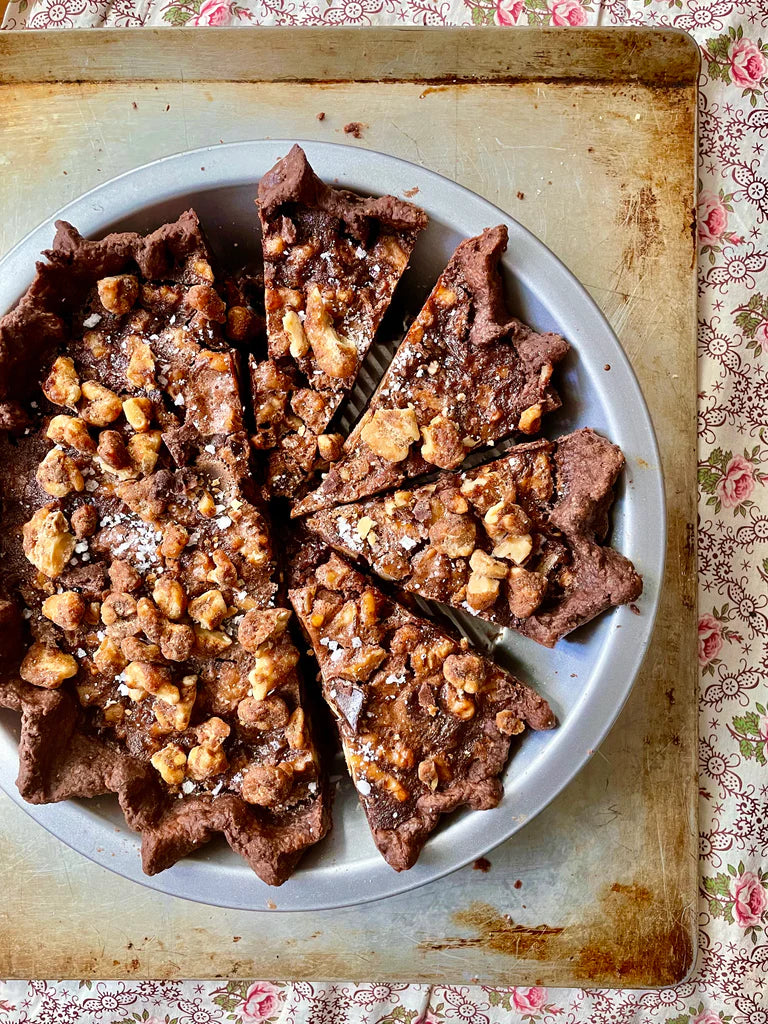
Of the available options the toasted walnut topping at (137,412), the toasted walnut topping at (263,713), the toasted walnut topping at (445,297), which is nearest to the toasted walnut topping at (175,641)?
the toasted walnut topping at (263,713)

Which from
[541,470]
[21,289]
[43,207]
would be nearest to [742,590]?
[541,470]

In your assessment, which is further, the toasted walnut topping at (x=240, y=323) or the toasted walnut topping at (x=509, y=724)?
the toasted walnut topping at (x=240, y=323)

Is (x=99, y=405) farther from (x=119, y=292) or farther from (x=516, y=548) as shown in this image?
(x=516, y=548)

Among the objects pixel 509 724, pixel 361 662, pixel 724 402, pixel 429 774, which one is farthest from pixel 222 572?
pixel 724 402

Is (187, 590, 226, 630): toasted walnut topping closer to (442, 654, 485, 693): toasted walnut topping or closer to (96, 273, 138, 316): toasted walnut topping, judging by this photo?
(442, 654, 485, 693): toasted walnut topping

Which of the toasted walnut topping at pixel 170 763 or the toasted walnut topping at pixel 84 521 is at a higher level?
the toasted walnut topping at pixel 84 521

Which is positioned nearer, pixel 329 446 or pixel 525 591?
pixel 525 591

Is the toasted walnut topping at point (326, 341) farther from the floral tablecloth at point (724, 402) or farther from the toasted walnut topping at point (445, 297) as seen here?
the floral tablecloth at point (724, 402)

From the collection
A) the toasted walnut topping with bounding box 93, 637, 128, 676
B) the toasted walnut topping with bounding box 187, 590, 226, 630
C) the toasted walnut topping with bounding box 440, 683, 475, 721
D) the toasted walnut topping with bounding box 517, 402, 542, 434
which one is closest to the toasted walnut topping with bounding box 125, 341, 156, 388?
the toasted walnut topping with bounding box 187, 590, 226, 630
